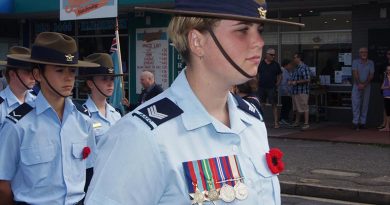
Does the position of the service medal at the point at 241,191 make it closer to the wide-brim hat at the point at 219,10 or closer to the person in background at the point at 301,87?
the wide-brim hat at the point at 219,10

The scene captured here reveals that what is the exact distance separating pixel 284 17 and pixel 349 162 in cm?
721

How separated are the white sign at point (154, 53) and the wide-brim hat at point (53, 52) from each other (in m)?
15.2

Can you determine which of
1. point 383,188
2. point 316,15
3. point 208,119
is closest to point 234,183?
point 208,119

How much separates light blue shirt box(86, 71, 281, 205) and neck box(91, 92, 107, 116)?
11.8 feet

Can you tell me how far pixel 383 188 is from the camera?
9.10 meters

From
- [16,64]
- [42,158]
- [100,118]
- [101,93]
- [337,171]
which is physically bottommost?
[337,171]

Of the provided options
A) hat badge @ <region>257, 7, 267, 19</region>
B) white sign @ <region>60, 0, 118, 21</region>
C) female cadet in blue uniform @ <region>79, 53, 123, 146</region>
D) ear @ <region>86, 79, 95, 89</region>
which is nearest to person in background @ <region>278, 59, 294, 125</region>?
white sign @ <region>60, 0, 118, 21</region>

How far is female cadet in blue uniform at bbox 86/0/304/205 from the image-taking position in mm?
2008

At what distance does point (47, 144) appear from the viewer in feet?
13.0

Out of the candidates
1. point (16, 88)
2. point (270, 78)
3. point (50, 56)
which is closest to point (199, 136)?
point (50, 56)

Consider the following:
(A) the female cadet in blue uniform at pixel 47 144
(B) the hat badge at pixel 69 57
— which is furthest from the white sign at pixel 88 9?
(A) the female cadet in blue uniform at pixel 47 144

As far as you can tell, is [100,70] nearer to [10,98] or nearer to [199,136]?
[10,98]

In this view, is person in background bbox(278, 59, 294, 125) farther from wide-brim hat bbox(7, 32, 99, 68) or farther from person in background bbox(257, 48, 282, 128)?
wide-brim hat bbox(7, 32, 99, 68)

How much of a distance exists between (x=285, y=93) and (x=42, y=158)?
13763 mm
